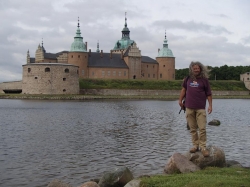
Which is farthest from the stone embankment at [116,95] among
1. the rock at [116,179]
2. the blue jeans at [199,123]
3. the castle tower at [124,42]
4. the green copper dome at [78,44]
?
the rock at [116,179]

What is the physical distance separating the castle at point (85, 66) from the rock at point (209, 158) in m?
51.4

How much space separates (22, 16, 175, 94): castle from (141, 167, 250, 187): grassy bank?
5286 cm

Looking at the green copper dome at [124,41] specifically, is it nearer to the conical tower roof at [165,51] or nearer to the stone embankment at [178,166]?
the conical tower roof at [165,51]

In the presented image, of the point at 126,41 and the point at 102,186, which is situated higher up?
the point at 126,41

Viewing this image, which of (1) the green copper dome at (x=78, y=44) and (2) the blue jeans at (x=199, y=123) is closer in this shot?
(2) the blue jeans at (x=199, y=123)

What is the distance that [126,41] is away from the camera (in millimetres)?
84562

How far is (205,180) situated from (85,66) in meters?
66.2

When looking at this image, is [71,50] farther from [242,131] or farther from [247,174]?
[247,174]

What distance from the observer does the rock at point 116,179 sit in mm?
7723

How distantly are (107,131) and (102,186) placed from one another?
1031cm

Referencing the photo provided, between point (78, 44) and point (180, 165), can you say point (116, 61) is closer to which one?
point (78, 44)

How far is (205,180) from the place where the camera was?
6902mm

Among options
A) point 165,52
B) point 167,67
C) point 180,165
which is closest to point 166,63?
point 167,67

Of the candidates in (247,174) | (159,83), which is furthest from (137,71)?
(247,174)
